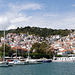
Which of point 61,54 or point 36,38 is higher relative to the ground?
point 36,38

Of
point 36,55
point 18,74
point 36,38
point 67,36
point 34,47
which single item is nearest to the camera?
point 18,74

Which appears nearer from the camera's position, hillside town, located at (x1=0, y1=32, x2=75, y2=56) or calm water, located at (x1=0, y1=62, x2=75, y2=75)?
calm water, located at (x1=0, y1=62, x2=75, y2=75)

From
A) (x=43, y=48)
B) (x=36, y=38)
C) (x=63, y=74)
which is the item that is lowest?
(x=63, y=74)

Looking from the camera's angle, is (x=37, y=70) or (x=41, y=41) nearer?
(x=37, y=70)

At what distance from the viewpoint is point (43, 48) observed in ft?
347

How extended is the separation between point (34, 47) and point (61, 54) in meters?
24.5

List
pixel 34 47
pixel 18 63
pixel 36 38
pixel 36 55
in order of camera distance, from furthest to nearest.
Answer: pixel 36 38, pixel 34 47, pixel 36 55, pixel 18 63

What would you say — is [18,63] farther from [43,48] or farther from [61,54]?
[61,54]

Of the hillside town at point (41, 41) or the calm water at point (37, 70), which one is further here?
the hillside town at point (41, 41)

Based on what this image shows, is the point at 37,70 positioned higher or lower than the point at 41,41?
lower

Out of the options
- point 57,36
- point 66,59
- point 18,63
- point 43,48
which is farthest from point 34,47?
point 57,36

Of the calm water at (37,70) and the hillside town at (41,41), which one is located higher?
the hillside town at (41,41)

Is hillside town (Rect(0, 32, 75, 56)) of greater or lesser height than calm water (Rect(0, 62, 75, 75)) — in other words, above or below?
above

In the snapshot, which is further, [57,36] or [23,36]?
[57,36]
